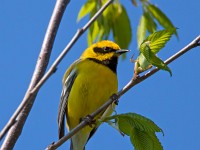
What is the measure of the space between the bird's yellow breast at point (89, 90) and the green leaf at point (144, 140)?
5.67 feet

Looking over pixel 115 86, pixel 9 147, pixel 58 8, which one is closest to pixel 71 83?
pixel 115 86

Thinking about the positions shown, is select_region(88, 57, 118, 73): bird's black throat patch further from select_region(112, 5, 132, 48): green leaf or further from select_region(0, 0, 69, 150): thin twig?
select_region(0, 0, 69, 150): thin twig

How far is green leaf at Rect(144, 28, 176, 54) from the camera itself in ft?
7.03

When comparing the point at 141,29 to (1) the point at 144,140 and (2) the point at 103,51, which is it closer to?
(2) the point at 103,51

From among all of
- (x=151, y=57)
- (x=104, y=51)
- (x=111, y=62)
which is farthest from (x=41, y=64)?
(x=104, y=51)

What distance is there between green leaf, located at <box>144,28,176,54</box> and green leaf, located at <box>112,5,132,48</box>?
5.71ft

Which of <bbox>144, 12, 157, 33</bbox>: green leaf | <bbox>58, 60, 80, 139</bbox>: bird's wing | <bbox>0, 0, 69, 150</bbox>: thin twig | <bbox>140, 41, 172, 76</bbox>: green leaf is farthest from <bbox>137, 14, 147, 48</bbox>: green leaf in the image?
<bbox>140, 41, 172, 76</bbox>: green leaf

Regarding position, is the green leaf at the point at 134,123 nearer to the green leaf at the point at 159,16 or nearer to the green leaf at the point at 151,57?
the green leaf at the point at 151,57

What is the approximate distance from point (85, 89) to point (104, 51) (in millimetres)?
657

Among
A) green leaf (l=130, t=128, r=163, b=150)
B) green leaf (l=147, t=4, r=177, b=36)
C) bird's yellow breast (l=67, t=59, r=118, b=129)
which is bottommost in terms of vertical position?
green leaf (l=130, t=128, r=163, b=150)

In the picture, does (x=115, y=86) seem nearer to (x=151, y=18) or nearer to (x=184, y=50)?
(x=151, y=18)

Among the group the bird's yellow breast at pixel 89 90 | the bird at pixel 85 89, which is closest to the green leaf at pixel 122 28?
the bird at pixel 85 89

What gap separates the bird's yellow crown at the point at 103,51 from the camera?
14.1ft

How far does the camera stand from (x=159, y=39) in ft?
7.09
